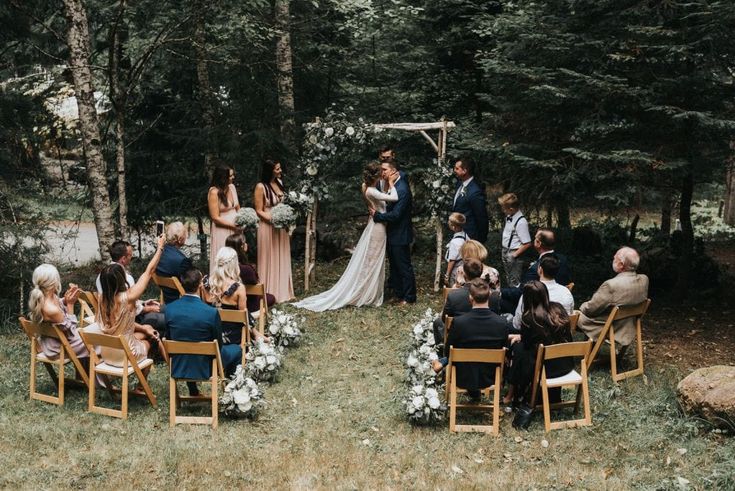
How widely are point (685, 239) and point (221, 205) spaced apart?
719cm

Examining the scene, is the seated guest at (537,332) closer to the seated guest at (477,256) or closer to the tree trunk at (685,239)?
the seated guest at (477,256)

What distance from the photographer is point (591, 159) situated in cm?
927

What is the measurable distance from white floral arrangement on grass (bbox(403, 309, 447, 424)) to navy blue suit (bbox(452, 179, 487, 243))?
2.44 metres

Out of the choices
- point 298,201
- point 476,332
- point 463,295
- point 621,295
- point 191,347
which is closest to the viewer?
point 191,347

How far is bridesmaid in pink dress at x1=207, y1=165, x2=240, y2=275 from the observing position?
1018 cm

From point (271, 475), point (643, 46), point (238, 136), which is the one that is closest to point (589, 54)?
point (643, 46)

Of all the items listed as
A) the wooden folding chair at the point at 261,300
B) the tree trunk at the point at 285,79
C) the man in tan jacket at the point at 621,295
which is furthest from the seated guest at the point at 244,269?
the tree trunk at the point at 285,79

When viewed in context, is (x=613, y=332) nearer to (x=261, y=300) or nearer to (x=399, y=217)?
(x=399, y=217)

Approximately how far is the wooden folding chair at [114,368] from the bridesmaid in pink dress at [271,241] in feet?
13.8

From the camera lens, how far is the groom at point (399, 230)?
35.2ft

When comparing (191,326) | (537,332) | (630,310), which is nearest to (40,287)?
(191,326)

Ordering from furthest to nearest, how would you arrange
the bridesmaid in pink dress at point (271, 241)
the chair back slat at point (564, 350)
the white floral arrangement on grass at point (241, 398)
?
1. the bridesmaid in pink dress at point (271, 241)
2. the white floral arrangement on grass at point (241, 398)
3. the chair back slat at point (564, 350)

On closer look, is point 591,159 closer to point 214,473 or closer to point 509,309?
point 509,309

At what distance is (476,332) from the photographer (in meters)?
6.39
